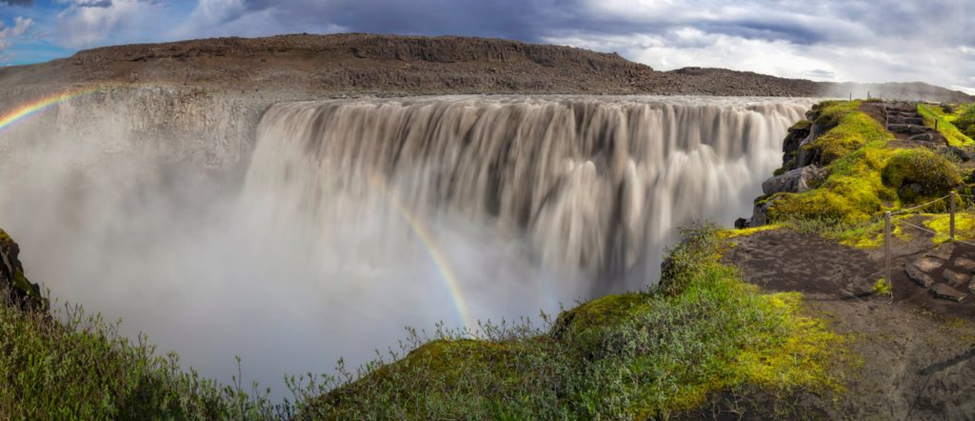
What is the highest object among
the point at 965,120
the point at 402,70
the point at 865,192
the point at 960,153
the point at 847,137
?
the point at 402,70

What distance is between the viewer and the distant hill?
65.4 m

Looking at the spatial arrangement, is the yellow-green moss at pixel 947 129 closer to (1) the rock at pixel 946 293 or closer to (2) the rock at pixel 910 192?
(2) the rock at pixel 910 192

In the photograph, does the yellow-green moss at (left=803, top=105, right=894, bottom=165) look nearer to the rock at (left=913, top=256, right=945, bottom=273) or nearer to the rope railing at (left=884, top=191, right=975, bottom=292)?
the rope railing at (left=884, top=191, right=975, bottom=292)

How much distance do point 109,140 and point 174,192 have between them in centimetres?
574

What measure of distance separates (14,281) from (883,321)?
1446cm

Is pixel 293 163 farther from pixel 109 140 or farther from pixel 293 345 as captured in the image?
pixel 109 140

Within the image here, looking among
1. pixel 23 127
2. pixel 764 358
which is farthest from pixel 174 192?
pixel 764 358

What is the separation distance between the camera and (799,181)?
1253 cm

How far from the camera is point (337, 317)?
20656mm

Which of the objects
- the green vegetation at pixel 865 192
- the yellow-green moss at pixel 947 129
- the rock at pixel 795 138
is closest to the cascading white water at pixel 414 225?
the rock at pixel 795 138

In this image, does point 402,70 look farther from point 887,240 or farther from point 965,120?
point 887,240

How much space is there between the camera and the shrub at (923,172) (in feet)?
37.1

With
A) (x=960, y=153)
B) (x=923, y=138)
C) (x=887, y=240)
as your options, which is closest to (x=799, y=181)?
(x=960, y=153)

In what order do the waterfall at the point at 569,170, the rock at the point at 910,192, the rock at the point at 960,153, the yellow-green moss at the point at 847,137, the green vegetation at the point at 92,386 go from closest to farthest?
the green vegetation at the point at 92,386 → the rock at the point at 910,192 → the rock at the point at 960,153 → the yellow-green moss at the point at 847,137 → the waterfall at the point at 569,170
